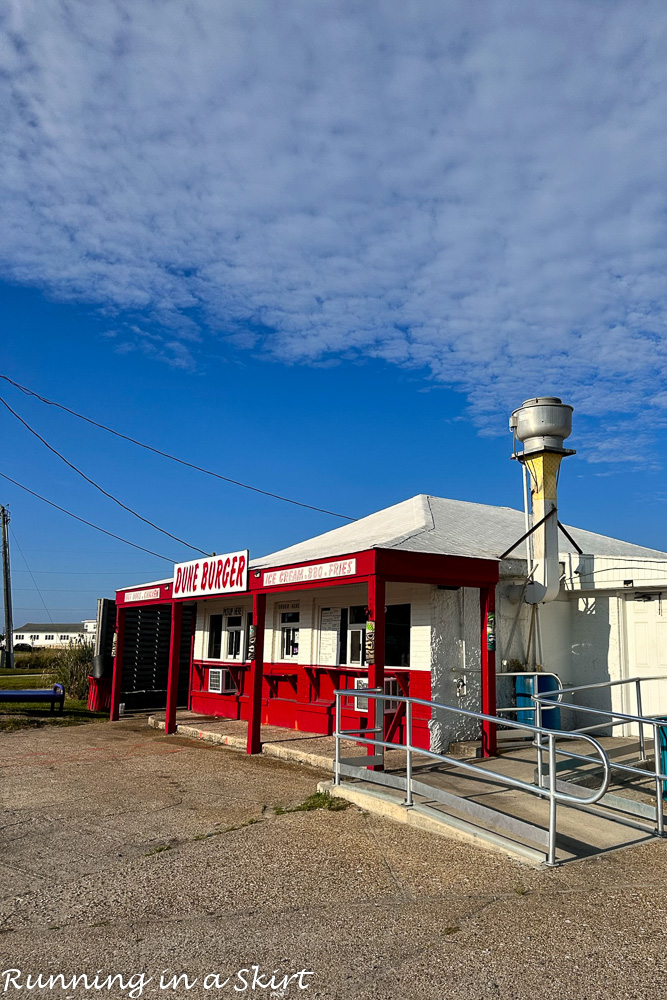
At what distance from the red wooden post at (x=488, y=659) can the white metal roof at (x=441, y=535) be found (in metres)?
0.64

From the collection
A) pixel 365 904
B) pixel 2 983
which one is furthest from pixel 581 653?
pixel 2 983

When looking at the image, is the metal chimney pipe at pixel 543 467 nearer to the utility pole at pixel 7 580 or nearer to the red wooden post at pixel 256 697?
the red wooden post at pixel 256 697

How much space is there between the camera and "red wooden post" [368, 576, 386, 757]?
8.95m

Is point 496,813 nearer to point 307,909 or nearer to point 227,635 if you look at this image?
point 307,909

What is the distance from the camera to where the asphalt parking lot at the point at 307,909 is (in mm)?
4035

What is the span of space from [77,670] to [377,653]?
15.9 metres

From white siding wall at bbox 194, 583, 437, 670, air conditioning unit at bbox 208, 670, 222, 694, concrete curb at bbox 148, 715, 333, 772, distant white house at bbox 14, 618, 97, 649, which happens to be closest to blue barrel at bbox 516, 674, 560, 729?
white siding wall at bbox 194, 583, 437, 670

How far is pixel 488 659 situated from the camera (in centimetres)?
1062

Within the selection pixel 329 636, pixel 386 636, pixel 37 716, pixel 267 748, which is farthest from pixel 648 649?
pixel 37 716

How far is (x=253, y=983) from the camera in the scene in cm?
400

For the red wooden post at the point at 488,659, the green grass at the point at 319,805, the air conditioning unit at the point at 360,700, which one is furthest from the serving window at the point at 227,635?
the green grass at the point at 319,805

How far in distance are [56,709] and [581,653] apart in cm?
1278

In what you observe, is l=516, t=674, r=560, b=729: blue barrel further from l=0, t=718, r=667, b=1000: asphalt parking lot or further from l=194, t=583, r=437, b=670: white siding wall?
l=0, t=718, r=667, b=1000: asphalt parking lot

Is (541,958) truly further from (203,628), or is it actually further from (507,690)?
(203,628)
